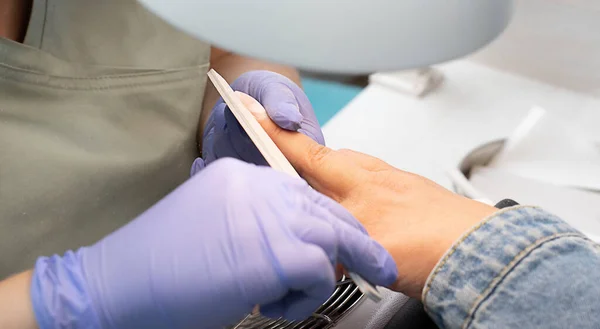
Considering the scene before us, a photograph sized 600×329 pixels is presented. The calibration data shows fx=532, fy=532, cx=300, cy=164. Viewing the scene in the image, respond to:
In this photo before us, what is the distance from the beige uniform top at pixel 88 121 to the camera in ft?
2.05

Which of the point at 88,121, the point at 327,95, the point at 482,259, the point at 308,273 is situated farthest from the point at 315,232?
the point at 327,95

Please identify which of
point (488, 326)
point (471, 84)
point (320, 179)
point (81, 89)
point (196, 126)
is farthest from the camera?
point (471, 84)

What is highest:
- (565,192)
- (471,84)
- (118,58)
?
(118,58)

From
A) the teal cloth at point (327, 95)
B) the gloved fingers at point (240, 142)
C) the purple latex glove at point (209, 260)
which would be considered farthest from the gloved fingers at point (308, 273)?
the teal cloth at point (327, 95)

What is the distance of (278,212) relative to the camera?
0.47m

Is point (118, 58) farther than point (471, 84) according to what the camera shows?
No

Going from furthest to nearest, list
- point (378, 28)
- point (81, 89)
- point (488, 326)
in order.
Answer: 1. point (81, 89)
2. point (488, 326)
3. point (378, 28)

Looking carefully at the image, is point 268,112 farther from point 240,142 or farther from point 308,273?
point 308,273

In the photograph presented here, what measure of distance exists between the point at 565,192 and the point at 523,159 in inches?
3.7

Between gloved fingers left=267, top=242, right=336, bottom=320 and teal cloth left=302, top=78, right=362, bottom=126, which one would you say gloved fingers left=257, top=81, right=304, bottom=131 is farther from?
teal cloth left=302, top=78, right=362, bottom=126

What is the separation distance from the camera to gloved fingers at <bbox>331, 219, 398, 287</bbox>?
1.56 feet

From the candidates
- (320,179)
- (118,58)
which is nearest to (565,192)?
(320,179)

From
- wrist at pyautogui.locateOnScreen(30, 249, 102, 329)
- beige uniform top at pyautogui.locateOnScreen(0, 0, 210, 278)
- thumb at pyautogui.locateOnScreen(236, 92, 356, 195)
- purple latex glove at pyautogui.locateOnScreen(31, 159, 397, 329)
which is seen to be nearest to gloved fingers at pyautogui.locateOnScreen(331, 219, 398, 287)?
purple latex glove at pyautogui.locateOnScreen(31, 159, 397, 329)

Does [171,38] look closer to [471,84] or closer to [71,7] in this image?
[71,7]
